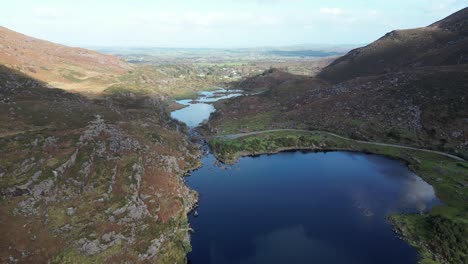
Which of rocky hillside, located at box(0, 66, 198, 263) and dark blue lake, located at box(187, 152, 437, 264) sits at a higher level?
rocky hillside, located at box(0, 66, 198, 263)

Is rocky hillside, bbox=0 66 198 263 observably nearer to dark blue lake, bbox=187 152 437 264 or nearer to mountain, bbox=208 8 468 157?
dark blue lake, bbox=187 152 437 264

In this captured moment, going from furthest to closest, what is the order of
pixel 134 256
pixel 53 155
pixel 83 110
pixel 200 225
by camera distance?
pixel 83 110 → pixel 53 155 → pixel 200 225 → pixel 134 256

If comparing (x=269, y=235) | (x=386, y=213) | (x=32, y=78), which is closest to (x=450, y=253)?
(x=386, y=213)

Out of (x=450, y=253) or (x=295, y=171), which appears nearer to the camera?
(x=450, y=253)

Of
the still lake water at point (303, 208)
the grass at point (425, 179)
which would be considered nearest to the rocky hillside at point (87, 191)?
the still lake water at point (303, 208)

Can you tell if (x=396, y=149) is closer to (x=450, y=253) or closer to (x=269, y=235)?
(x=450, y=253)

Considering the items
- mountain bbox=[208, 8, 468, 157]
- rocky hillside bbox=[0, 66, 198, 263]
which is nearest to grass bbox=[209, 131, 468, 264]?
mountain bbox=[208, 8, 468, 157]
